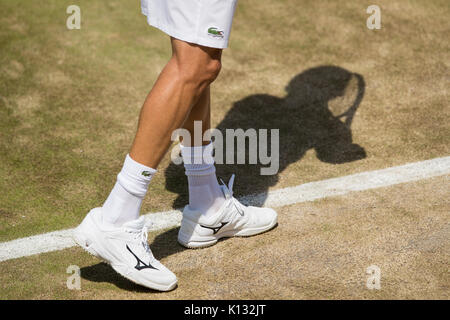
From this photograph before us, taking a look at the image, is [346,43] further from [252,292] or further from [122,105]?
[252,292]

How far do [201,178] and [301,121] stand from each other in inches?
54.6

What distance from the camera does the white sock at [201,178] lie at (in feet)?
8.55

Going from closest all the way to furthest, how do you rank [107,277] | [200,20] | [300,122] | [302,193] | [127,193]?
[200,20]
[127,193]
[107,277]
[302,193]
[300,122]

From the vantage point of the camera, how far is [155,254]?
2600 millimetres

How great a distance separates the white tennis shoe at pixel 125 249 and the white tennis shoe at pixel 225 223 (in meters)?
0.34

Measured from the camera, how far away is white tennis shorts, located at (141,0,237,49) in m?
2.12

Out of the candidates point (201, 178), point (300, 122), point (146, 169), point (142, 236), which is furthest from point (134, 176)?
point (300, 122)

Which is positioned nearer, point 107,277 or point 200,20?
point 200,20

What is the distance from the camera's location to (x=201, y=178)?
261 cm

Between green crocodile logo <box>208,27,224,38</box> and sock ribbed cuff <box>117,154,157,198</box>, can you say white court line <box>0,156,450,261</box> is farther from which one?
green crocodile logo <box>208,27,224,38</box>

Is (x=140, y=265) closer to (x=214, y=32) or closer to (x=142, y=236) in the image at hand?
(x=142, y=236)

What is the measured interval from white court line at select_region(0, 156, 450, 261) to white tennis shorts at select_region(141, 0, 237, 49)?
1056mm

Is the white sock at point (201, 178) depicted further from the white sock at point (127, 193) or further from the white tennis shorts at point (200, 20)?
the white tennis shorts at point (200, 20)

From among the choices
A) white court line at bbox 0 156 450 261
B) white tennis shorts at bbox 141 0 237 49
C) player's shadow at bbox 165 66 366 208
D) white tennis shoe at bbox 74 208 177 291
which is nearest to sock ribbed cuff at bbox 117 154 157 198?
white tennis shoe at bbox 74 208 177 291
